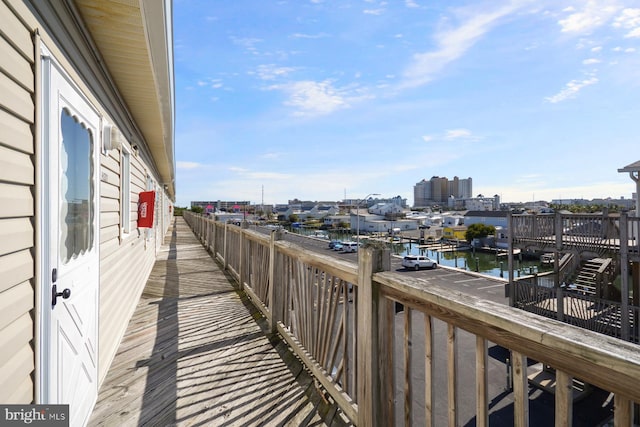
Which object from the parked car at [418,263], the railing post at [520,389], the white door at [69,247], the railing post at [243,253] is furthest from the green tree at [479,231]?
the railing post at [520,389]

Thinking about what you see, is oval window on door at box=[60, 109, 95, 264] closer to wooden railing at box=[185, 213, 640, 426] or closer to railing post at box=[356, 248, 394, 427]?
wooden railing at box=[185, 213, 640, 426]

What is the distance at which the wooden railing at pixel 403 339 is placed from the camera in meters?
0.79

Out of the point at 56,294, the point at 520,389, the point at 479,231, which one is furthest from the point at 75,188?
the point at 479,231

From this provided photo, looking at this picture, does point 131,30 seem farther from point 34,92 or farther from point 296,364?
point 296,364

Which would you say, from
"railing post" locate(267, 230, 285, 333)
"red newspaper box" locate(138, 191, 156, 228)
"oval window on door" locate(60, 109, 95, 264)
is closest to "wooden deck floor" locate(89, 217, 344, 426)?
"railing post" locate(267, 230, 285, 333)

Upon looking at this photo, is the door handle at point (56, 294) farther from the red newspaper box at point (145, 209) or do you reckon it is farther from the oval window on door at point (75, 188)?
the red newspaper box at point (145, 209)

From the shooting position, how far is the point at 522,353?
0.94m

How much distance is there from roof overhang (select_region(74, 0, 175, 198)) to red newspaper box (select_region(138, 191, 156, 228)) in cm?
147

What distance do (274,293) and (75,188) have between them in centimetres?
190

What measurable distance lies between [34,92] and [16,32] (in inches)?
9.7

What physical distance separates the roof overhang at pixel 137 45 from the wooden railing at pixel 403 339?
2.00m

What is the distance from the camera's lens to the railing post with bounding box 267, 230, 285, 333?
10.5 feet

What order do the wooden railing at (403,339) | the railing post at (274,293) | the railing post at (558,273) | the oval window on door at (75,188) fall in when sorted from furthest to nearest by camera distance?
the railing post at (558,273) < the railing post at (274,293) < the oval window on door at (75,188) < the wooden railing at (403,339)

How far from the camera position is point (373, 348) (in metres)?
1.61
